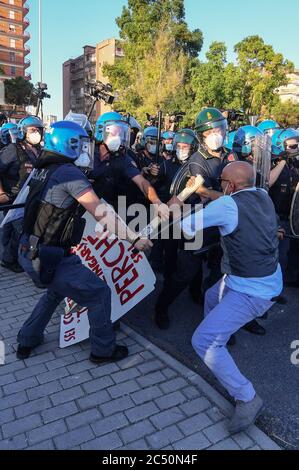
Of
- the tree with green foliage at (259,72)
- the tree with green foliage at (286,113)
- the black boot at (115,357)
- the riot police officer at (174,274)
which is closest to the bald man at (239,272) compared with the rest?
the black boot at (115,357)

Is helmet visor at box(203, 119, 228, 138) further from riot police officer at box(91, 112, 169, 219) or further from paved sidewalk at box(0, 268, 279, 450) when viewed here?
paved sidewalk at box(0, 268, 279, 450)

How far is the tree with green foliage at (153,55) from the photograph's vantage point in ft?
87.6

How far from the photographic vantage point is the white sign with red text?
3.64 meters

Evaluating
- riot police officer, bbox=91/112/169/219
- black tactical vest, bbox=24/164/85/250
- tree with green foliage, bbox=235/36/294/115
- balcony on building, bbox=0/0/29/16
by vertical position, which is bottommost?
black tactical vest, bbox=24/164/85/250

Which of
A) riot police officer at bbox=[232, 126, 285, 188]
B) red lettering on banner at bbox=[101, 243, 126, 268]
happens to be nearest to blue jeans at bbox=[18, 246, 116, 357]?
red lettering on banner at bbox=[101, 243, 126, 268]

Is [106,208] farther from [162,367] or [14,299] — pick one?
[14,299]

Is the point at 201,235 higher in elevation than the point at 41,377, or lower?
higher

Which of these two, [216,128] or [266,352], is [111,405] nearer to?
[266,352]

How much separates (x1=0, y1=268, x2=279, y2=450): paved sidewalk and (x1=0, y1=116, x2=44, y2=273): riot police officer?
2.36 meters

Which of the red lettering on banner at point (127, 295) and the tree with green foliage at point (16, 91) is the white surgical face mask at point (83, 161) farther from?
the tree with green foliage at point (16, 91)

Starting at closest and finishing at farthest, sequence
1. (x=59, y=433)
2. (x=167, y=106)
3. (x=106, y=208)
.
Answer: (x=59, y=433), (x=106, y=208), (x=167, y=106)

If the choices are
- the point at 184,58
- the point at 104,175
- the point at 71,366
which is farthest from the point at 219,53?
the point at 71,366

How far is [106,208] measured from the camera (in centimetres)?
296

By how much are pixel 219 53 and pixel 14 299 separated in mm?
22761
